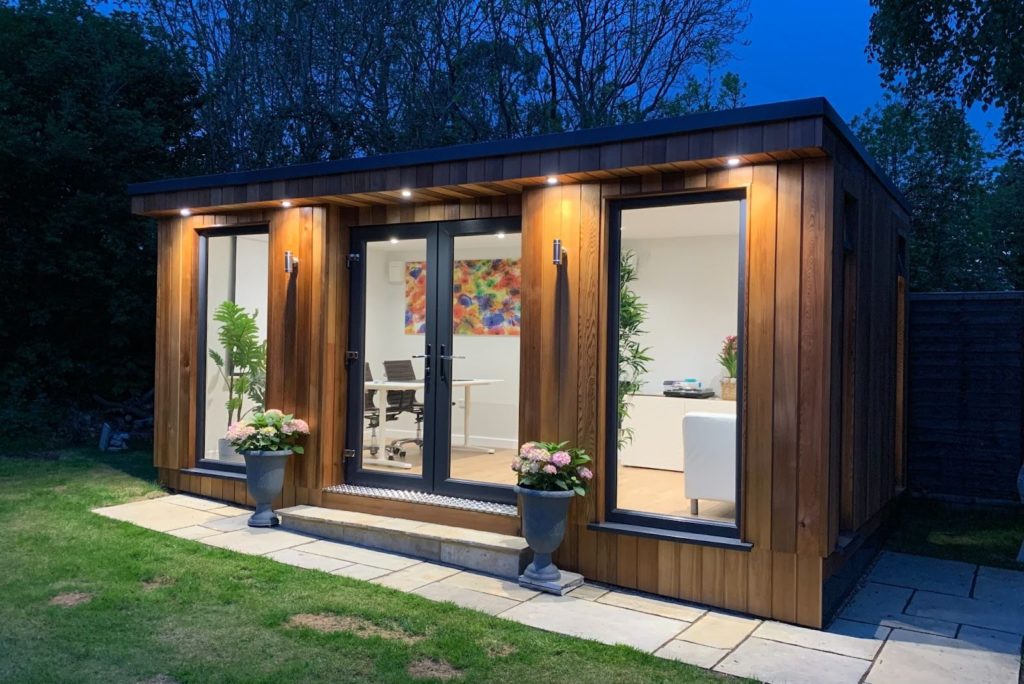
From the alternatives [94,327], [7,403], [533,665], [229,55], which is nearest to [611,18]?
[229,55]

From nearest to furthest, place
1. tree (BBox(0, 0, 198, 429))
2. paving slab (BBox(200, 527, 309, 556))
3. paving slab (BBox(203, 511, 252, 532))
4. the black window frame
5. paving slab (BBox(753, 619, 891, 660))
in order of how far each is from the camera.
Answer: paving slab (BBox(753, 619, 891, 660))
paving slab (BBox(200, 527, 309, 556))
paving slab (BBox(203, 511, 252, 532))
the black window frame
tree (BBox(0, 0, 198, 429))

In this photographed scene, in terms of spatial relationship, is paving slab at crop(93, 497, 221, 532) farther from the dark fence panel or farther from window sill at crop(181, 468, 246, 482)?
the dark fence panel

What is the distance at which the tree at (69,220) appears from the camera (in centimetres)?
1066

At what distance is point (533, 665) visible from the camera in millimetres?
3324

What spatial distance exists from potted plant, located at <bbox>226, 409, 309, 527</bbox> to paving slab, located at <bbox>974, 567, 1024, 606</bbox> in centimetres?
439

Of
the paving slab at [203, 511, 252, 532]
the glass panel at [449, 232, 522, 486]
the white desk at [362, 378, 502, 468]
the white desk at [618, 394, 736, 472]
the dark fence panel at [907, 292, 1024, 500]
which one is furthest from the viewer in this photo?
the dark fence panel at [907, 292, 1024, 500]

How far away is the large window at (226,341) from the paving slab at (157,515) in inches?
20.8

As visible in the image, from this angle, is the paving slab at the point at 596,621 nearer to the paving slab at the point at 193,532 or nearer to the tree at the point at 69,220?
the paving slab at the point at 193,532

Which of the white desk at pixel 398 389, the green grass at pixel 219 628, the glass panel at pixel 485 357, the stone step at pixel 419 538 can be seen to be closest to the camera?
the green grass at pixel 219 628

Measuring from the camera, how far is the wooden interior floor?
458 cm

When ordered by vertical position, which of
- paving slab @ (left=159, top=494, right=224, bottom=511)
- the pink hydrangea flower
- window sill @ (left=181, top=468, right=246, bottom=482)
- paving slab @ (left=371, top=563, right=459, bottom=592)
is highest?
the pink hydrangea flower

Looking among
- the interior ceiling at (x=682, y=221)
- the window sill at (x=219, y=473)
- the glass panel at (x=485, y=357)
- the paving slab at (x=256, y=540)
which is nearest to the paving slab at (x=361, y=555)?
the paving slab at (x=256, y=540)

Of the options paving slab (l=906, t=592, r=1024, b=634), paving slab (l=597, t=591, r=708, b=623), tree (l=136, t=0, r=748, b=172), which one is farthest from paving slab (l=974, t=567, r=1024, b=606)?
tree (l=136, t=0, r=748, b=172)

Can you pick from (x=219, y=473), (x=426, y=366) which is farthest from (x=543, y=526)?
(x=219, y=473)
